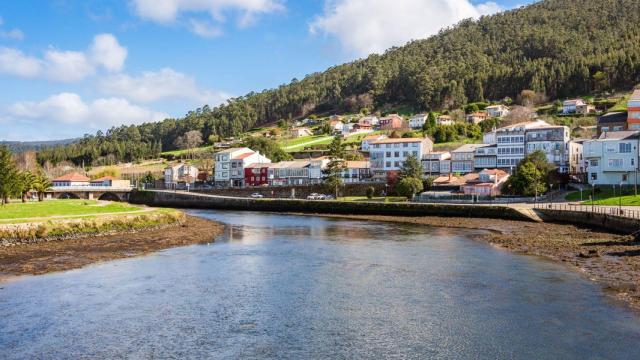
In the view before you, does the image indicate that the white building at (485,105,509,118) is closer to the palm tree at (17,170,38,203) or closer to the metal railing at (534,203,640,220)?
the metal railing at (534,203,640,220)

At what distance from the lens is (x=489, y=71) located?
174000mm

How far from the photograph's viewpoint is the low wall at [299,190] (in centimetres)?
8812

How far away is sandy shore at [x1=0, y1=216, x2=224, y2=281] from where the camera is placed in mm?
32981

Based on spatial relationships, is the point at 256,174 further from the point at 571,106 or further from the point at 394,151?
the point at 571,106

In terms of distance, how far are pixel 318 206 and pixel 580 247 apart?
4425cm

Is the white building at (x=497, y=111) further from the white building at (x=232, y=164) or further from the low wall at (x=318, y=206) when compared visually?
the low wall at (x=318, y=206)

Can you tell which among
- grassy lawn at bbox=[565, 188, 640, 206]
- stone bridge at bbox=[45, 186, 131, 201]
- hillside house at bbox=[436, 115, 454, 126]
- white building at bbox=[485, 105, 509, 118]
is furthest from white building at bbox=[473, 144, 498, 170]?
stone bridge at bbox=[45, 186, 131, 201]

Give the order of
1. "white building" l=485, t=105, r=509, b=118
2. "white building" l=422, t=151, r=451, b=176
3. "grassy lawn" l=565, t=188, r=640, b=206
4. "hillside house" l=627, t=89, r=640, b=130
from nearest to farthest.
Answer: "grassy lawn" l=565, t=188, r=640, b=206
"hillside house" l=627, t=89, r=640, b=130
"white building" l=422, t=151, r=451, b=176
"white building" l=485, t=105, r=509, b=118

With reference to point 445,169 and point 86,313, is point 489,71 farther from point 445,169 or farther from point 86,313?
point 86,313

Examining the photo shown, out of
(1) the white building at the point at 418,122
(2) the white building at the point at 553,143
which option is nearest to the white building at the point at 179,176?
(1) the white building at the point at 418,122

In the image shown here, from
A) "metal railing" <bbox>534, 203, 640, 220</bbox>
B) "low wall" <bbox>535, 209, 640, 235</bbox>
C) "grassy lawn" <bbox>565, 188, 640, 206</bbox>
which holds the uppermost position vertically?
"grassy lawn" <bbox>565, 188, 640, 206</bbox>

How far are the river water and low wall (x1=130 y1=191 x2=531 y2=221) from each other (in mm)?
27167

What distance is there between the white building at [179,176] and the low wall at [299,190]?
63.7 feet

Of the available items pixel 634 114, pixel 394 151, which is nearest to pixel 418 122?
pixel 394 151
